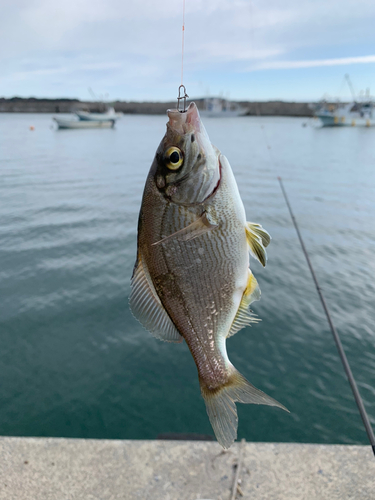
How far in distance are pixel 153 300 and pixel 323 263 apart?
9.42m

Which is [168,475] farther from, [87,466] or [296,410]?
[296,410]

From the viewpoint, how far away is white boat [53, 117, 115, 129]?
2398 inches

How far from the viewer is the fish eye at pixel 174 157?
159 cm

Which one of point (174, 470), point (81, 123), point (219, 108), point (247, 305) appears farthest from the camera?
point (219, 108)

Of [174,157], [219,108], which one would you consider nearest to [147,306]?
[174,157]

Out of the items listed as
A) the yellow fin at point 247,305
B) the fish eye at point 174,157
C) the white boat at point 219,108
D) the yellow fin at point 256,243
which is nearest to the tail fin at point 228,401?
the yellow fin at point 247,305

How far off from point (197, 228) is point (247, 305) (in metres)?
0.54

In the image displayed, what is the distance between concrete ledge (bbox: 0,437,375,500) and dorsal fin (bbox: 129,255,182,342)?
7.85 ft

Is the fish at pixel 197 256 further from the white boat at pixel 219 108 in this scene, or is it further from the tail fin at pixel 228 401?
the white boat at pixel 219 108

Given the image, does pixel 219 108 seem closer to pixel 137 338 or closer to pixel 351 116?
pixel 351 116

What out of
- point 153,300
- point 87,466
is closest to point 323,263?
point 87,466

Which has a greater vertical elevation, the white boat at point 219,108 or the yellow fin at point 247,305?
the white boat at point 219,108

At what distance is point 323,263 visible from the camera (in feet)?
33.4

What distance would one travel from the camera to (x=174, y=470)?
3438 millimetres
